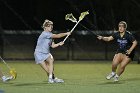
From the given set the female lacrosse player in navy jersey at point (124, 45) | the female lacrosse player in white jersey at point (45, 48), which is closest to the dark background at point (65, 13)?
the female lacrosse player in navy jersey at point (124, 45)

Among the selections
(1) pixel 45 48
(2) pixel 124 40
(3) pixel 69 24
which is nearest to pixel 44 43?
(1) pixel 45 48

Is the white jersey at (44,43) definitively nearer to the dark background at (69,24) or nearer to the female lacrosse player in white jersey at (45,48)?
the female lacrosse player in white jersey at (45,48)

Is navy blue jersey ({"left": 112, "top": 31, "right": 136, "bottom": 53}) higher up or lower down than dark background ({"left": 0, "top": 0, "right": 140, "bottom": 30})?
lower down

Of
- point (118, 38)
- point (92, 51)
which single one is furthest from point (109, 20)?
point (118, 38)

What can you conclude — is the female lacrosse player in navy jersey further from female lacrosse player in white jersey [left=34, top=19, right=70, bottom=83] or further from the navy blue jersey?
female lacrosse player in white jersey [left=34, top=19, right=70, bottom=83]

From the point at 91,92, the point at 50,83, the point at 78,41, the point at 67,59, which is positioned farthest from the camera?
the point at 78,41

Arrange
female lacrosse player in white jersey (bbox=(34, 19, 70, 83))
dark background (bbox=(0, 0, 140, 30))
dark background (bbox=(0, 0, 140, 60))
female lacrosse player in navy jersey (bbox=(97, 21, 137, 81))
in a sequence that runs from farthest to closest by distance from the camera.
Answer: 1. dark background (bbox=(0, 0, 140, 30))
2. dark background (bbox=(0, 0, 140, 60))
3. female lacrosse player in navy jersey (bbox=(97, 21, 137, 81))
4. female lacrosse player in white jersey (bbox=(34, 19, 70, 83))

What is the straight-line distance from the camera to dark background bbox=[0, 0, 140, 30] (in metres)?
37.6

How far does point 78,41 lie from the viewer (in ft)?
103

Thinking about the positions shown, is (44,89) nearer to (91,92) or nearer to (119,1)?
(91,92)

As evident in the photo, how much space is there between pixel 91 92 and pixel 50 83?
254 cm

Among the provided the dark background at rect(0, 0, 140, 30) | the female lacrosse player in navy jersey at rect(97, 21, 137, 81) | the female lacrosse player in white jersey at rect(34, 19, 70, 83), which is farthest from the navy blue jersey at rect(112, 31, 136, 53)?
the dark background at rect(0, 0, 140, 30)

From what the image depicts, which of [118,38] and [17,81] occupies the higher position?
[118,38]

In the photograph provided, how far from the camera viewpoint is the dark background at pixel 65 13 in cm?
3762
